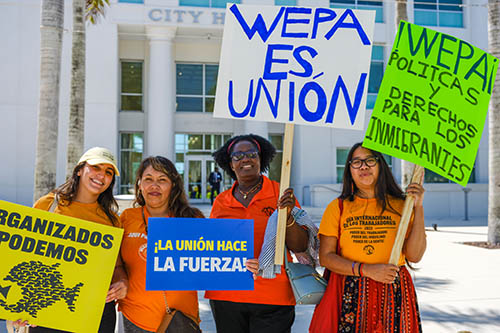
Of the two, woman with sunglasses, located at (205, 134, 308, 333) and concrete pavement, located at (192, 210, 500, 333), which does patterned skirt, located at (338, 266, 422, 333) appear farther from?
concrete pavement, located at (192, 210, 500, 333)

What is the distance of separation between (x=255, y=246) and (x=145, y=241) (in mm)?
715

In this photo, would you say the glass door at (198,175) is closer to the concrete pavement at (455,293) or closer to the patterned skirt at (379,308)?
the concrete pavement at (455,293)

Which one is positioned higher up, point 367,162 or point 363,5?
point 363,5

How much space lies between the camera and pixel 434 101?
8.33ft

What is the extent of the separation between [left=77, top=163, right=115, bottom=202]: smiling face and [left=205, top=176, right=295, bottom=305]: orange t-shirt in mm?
772

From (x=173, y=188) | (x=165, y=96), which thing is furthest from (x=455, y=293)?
(x=165, y=96)

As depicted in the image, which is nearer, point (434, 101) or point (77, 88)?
point (434, 101)

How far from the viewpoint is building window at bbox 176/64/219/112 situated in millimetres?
21438

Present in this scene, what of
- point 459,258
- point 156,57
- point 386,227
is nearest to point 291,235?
point 386,227

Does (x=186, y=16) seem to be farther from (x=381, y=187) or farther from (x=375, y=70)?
(x=381, y=187)

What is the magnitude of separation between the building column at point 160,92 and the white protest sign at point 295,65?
16546 mm

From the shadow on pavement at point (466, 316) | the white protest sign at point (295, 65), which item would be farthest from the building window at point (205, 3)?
the white protest sign at point (295, 65)

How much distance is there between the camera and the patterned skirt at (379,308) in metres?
2.50

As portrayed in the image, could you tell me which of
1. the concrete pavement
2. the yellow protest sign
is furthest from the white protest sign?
the concrete pavement
